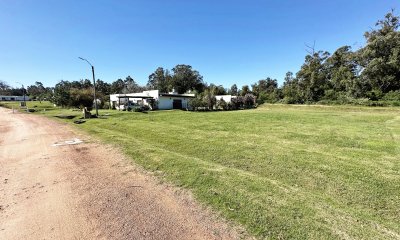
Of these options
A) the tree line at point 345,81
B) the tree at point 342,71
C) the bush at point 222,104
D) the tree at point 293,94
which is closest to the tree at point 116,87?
the tree line at point 345,81

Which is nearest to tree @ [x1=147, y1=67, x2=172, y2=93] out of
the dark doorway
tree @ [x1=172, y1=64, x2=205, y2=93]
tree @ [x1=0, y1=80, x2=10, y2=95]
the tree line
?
tree @ [x1=172, y1=64, x2=205, y2=93]

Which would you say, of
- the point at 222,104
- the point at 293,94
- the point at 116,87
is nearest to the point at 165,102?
the point at 222,104

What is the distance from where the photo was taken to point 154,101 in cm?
3741

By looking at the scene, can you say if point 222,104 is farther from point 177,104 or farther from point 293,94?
point 293,94

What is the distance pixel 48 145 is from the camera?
971cm

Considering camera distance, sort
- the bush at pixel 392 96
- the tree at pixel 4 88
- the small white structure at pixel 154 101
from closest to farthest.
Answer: the bush at pixel 392 96, the small white structure at pixel 154 101, the tree at pixel 4 88

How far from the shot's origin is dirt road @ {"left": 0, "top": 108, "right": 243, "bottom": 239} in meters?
3.34

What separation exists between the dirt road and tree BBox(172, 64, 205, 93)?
65034 mm

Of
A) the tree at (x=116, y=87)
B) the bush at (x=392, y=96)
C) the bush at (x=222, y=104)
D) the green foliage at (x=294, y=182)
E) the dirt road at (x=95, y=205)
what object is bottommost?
the dirt road at (x=95, y=205)

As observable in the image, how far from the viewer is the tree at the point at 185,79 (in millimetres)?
70812

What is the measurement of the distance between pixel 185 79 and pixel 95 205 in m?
68.8

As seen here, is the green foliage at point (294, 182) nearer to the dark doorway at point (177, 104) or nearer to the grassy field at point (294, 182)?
the grassy field at point (294, 182)

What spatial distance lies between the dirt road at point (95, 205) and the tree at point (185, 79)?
6503cm

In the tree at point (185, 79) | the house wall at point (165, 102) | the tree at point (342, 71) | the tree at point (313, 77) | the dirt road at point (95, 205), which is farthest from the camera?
the tree at point (185, 79)
